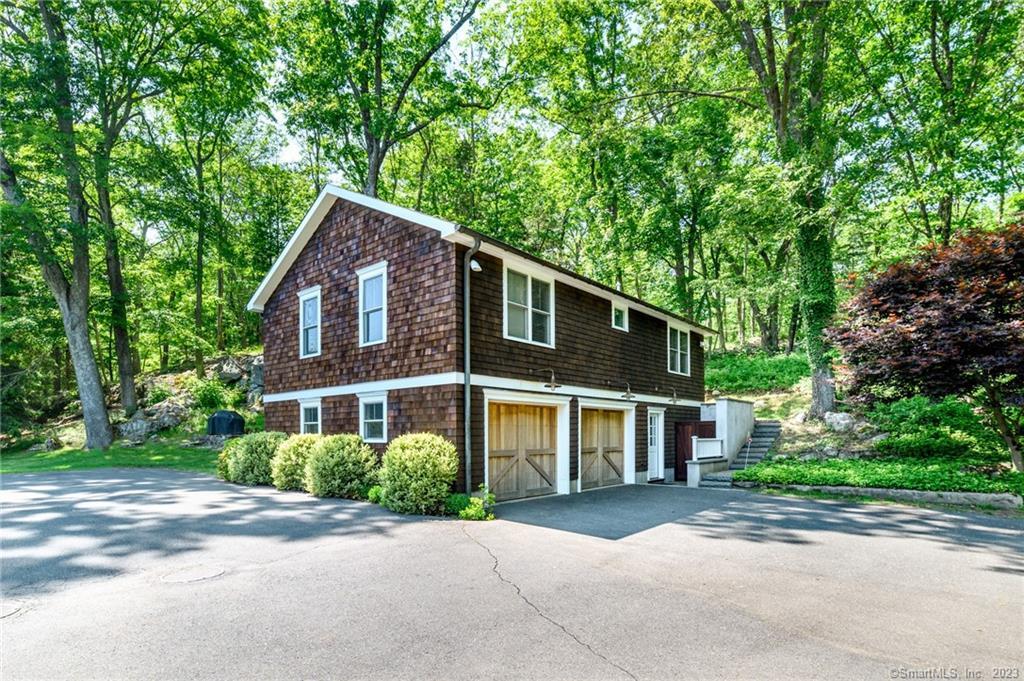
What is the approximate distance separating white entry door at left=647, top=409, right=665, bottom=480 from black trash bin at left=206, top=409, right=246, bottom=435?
1590 cm

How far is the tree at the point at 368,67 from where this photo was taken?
20.5 metres

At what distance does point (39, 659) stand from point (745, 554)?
23.9ft

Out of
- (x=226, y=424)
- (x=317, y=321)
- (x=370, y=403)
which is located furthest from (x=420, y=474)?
(x=226, y=424)

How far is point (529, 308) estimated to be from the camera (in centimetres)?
1161

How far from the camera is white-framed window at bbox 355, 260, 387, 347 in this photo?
38.0 feet

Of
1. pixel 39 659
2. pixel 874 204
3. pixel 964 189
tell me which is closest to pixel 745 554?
pixel 39 659

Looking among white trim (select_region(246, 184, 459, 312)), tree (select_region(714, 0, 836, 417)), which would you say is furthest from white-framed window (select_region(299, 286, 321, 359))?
tree (select_region(714, 0, 836, 417))

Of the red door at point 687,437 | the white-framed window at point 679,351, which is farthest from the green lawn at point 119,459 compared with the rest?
the white-framed window at point 679,351

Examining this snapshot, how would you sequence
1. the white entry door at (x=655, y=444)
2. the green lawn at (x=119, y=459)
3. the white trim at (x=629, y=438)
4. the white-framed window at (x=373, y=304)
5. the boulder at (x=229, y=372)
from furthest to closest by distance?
the boulder at (x=229, y=372), the green lawn at (x=119, y=459), the white entry door at (x=655, y=444), the white trim at (x=629, y=438), the white-framed window at (x=373, y=304)

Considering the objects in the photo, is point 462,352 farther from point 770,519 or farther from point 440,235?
point 770,519

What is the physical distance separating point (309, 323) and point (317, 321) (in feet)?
1.47

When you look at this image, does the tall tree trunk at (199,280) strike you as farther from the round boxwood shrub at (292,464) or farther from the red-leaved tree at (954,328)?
the red-leaved tree at (954,328)

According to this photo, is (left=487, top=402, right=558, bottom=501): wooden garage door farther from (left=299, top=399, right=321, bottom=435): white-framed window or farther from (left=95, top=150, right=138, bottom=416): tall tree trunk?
(left=95, top=150, right=138, bottom=416): tall tree trunk

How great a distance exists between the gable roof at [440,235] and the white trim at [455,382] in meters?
2.62
